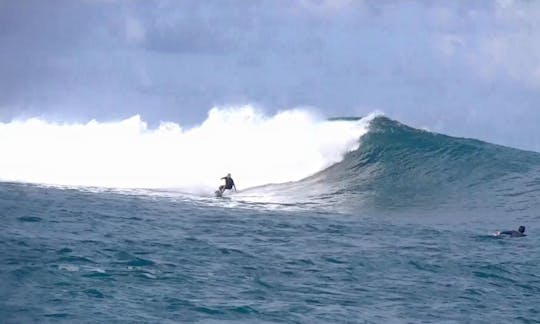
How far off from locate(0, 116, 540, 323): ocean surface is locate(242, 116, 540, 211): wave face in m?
0.15

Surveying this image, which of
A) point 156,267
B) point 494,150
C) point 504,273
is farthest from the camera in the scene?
point 494,150

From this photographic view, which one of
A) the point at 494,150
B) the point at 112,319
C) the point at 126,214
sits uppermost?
the point at 494,150

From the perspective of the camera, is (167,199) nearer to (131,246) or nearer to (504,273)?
(131,246)

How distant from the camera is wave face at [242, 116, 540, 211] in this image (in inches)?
1059

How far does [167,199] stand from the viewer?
85.5ft

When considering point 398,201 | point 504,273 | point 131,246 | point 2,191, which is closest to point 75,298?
point 131,246

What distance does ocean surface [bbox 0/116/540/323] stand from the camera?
43.2 feet

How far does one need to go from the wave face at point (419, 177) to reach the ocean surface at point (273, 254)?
0.15 meters

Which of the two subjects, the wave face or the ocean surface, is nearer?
the ocean surface

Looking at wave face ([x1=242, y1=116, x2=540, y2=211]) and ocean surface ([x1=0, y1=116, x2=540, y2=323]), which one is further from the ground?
wave face ([x1=242, y1=116, x2=540, y2=211])

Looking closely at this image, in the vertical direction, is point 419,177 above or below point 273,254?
above

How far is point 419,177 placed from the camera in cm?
3025

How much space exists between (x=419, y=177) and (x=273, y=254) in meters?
14.3

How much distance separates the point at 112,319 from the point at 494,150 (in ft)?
79.4
